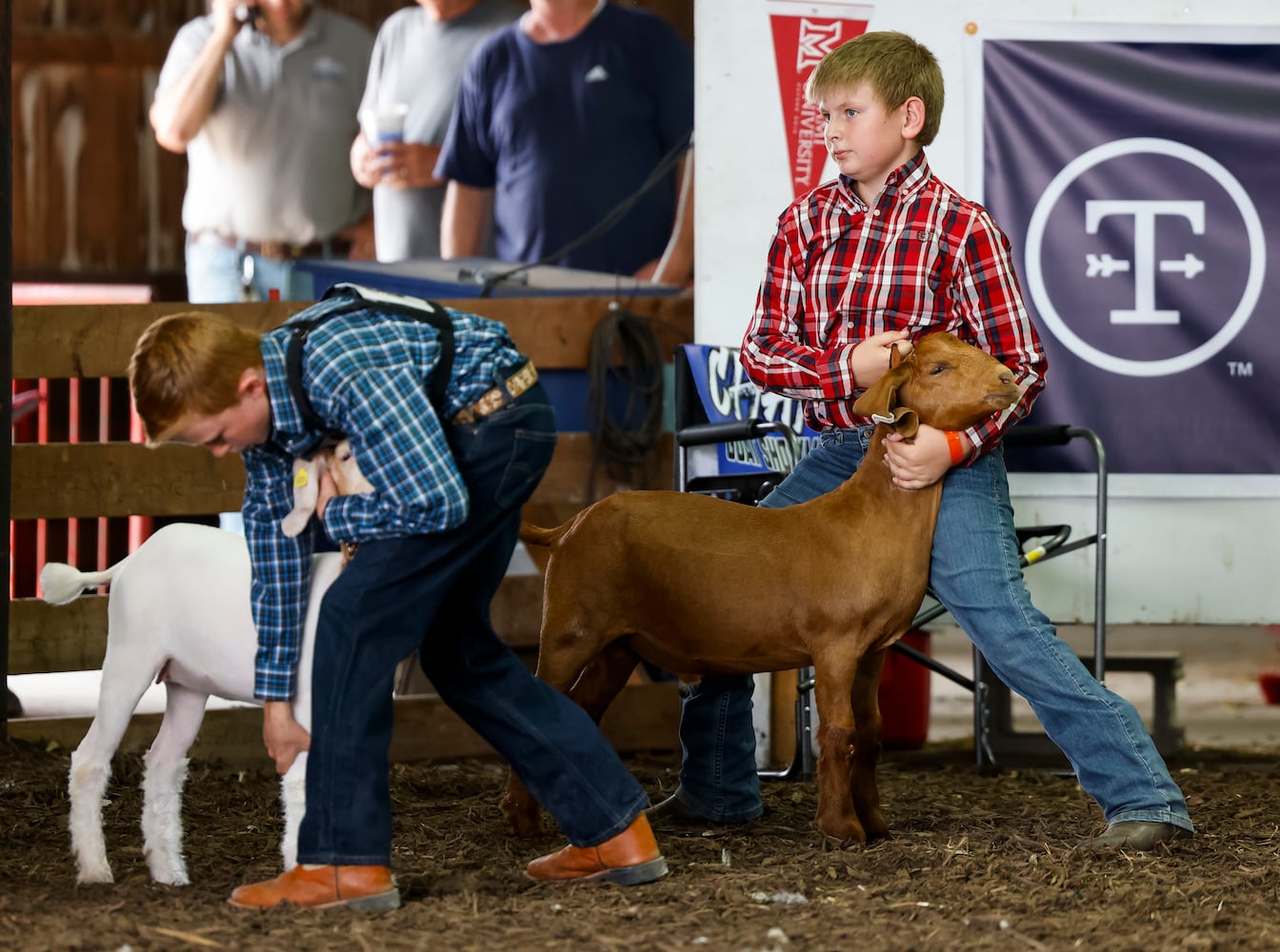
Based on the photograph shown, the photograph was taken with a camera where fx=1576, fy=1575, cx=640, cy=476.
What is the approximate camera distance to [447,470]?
288cm

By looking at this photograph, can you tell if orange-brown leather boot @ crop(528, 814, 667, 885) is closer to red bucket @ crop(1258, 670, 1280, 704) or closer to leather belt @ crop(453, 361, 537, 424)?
leather belt @ crop(453, 361, 537, 424)

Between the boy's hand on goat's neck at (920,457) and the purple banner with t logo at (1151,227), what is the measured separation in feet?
6.68

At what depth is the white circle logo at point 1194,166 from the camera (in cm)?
527

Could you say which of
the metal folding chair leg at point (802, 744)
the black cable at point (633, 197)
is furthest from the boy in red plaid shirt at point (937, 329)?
the black cable at point (633, 197)

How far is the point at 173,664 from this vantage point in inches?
129

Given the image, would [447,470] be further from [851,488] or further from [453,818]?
[453,818]

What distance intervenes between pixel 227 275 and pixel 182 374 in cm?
461

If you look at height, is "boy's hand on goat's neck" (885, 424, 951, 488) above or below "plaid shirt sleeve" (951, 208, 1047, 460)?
below

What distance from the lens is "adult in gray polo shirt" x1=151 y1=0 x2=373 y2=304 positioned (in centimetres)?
720

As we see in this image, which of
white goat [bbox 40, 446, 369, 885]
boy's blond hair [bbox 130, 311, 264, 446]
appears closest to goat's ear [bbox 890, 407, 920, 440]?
white goat [bbox 40, 446, 369, 885]

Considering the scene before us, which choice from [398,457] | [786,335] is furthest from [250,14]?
[398,457]

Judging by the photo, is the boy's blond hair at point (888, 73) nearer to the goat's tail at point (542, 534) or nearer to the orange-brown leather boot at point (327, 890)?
the goat's tail at point (542, 534)

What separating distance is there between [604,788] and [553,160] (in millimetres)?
4395

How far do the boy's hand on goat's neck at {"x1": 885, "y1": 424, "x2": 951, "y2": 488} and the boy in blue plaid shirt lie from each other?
0.78 m
